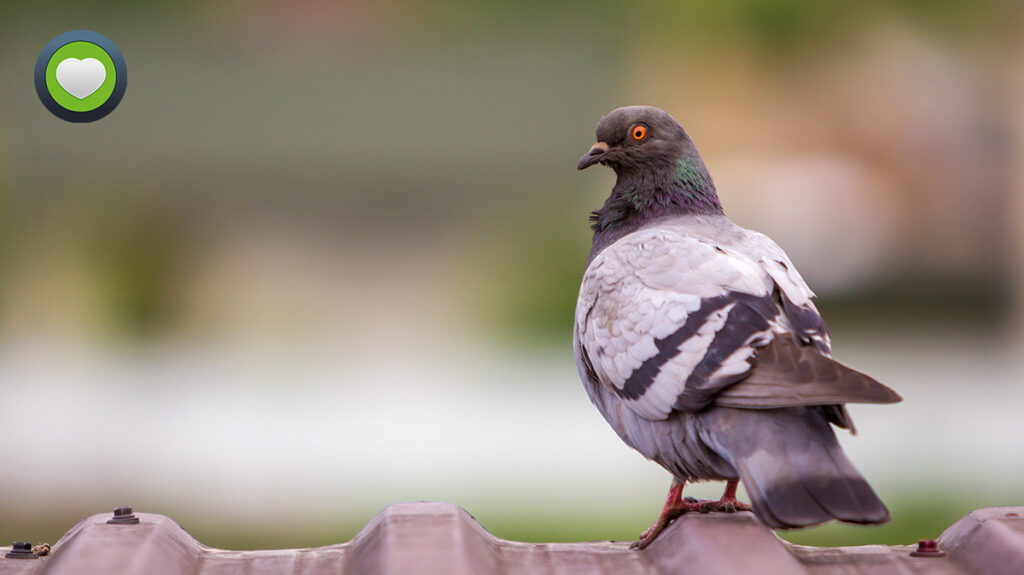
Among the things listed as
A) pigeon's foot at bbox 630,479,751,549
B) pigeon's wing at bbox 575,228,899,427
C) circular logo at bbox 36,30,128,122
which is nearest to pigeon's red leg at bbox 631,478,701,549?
pigeon's foot at bbox 630,479,751,549

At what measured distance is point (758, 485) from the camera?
147 centimetres

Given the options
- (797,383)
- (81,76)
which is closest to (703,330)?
(797,383)

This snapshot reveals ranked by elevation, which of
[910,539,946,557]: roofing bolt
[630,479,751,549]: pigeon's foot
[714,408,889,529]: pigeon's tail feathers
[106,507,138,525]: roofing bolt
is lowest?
[630,479,751,549]: pigeon's foot

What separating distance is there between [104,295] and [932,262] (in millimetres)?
3807

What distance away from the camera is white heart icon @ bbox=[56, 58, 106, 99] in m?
2.12

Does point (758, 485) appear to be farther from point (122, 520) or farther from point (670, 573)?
point (122, 520)

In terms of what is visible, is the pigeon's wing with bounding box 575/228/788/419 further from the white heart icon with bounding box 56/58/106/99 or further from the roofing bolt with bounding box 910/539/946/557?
the white heart icon with bounding box 56/58/106/99

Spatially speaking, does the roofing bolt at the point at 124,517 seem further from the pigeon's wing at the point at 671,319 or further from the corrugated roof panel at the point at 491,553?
the pigeon's wing at the point at 671,319

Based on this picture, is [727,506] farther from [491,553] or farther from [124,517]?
[124,517]

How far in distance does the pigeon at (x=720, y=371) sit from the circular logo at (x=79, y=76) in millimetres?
963

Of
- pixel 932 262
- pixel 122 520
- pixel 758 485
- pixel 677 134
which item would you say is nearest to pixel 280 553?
pixel 122 520

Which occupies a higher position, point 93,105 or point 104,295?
point 93,105

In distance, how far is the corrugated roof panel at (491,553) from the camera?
3.73ft

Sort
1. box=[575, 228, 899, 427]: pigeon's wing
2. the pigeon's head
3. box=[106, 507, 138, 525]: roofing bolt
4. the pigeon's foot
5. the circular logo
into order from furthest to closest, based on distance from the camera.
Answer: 1. the pigeon's head
2. the circular logo
3. the pigeon's foot
4. box=[575, 228, 899, 427]: pigeon's wing
5. box=[106, 507, 138, 525]: roofing bolt
